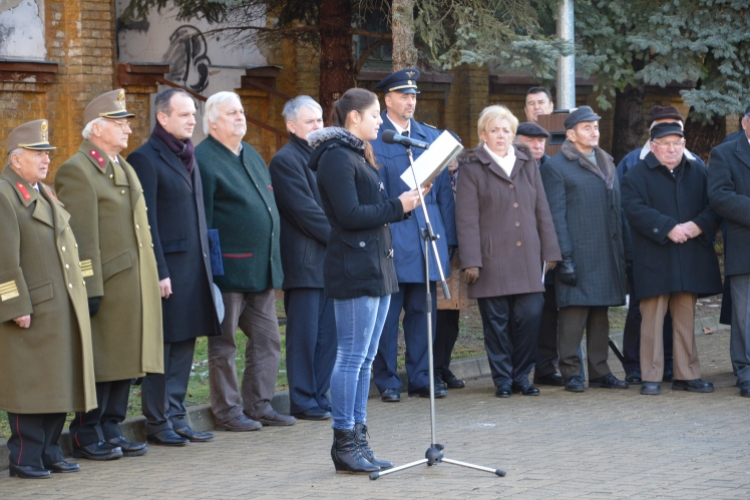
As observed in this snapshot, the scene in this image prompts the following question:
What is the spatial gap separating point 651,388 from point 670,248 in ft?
3.52

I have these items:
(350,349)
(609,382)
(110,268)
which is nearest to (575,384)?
(609,382)

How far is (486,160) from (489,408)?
1.93 meters

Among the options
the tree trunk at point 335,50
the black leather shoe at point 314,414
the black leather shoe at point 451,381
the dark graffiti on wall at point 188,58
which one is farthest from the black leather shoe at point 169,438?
the dark graffiti on wall at point 188,58

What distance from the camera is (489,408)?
8.70m

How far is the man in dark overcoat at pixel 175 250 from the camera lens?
7617mm

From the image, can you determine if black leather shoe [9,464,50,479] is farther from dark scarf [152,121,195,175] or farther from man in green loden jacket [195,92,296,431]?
dark scarf [152,121,195,175]

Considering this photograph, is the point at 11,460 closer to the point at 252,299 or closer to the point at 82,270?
the point at 82,270

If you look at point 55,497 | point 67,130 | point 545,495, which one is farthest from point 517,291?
point 67,130

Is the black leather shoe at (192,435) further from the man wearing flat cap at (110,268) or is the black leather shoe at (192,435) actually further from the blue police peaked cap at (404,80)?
the blue police peaked cap at (404,80)

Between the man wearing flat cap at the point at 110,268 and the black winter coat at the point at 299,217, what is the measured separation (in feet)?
4.38

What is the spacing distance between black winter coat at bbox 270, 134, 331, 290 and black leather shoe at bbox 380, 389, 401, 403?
112 centimetres

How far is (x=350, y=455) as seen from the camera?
6449mm

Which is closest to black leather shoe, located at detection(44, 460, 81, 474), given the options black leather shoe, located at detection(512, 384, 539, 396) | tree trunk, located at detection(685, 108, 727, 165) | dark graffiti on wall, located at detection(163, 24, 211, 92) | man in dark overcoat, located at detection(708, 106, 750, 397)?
black leather shoe, located at detection(512, 384, 539, 396)

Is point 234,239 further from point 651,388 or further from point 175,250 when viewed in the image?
point 651,388
